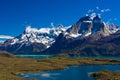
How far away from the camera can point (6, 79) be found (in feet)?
412

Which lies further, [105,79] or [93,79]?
[93,79]

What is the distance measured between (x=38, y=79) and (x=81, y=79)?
2136 cm

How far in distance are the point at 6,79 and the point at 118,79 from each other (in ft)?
154

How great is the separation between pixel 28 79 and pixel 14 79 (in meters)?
13.1

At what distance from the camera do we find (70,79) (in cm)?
14662

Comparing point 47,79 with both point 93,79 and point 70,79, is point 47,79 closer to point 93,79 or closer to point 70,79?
point 70,79

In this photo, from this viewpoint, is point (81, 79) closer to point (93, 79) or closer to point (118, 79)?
point (93, 79)

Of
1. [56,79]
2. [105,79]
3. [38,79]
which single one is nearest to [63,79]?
[56,79]

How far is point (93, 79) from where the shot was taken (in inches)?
5595

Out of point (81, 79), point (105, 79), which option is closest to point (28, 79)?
point (81, 79)

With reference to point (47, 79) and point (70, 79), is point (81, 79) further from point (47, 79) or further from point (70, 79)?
point (47, 79)

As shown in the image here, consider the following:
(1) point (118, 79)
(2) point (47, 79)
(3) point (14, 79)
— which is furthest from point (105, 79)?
(3) point (14, 79)

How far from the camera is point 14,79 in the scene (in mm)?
128875

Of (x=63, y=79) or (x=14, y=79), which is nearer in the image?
(x=14, y=79)
